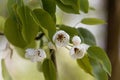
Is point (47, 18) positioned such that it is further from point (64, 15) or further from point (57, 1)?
point (64, 15)

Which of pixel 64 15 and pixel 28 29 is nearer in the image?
pixel 28 29

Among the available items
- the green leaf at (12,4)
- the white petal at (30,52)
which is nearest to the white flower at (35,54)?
the white petal at (30,52)

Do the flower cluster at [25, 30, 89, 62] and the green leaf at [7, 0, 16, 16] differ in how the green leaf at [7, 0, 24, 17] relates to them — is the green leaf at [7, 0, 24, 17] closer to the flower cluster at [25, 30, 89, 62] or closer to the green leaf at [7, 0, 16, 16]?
the green leaf at [7, 0, 16, 16]

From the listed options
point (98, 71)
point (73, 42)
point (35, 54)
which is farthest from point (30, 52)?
point (98, 71)

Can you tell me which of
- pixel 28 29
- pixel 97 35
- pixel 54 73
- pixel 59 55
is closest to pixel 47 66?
pixel 54 73

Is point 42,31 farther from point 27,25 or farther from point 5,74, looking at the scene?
point 5,74

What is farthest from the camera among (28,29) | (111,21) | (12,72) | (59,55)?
(111,21)

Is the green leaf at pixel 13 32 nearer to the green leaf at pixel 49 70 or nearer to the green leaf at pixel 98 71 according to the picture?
the green leaf at pixel 49 70
